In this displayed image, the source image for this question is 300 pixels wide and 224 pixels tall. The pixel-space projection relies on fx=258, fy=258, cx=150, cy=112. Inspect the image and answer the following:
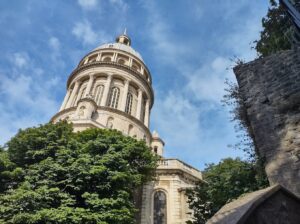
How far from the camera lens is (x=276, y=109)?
559 centimetres

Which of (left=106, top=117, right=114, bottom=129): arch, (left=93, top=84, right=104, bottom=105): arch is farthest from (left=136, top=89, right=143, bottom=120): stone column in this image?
(left=93, top=84, right=104, bottom=105): arch

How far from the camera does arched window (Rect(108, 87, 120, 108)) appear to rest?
104 ft

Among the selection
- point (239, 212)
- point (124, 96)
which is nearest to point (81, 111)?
point (124, 96)

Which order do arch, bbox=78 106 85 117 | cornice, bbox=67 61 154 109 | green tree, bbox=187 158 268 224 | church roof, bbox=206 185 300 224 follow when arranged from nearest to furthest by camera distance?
church roof, bbox=206 185 300 224, green tree, bbox=187 158 268 224, arch, bbox=78 106 85 117, cornice, bbox=67 61 154 109

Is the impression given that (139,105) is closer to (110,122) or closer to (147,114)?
(147,114)

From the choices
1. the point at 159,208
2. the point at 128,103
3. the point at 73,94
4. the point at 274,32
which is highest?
the point at 73,94

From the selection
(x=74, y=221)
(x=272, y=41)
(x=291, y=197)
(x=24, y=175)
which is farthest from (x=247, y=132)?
(x=24, y=175)

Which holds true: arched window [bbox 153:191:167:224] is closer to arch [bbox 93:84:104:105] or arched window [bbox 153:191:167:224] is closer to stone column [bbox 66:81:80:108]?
arch [bbox 93:84:104:105]

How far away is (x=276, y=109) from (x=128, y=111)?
2734cm

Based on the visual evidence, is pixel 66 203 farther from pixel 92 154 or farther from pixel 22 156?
pixel 22 156

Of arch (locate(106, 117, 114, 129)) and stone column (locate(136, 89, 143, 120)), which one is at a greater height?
stone column (locate(136, 89, 143, 120))

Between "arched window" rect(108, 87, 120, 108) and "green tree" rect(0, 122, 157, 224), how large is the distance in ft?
46.6

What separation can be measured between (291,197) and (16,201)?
11.8 metres

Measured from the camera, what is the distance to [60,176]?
540 inches
